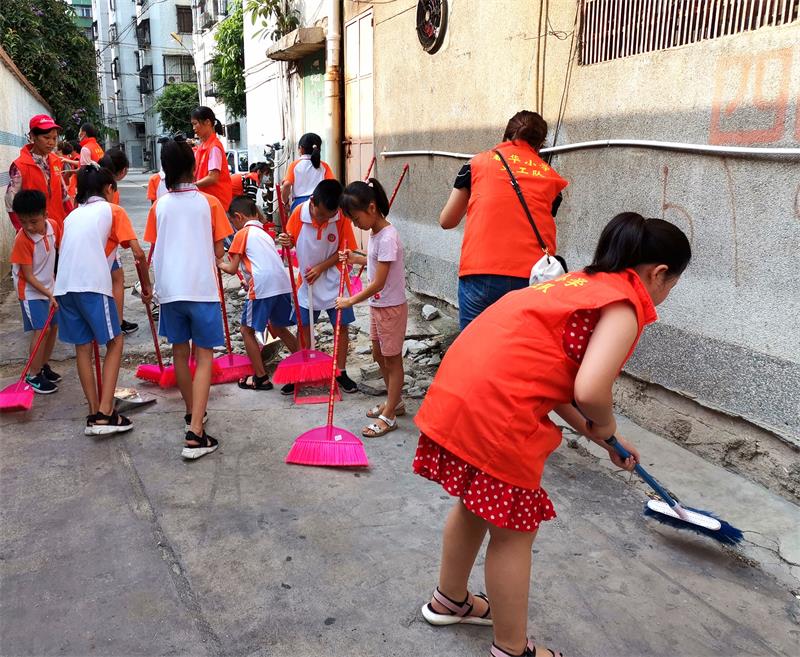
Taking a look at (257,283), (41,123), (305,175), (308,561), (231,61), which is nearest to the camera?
(308,561)

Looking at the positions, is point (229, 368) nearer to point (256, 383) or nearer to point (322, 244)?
point (256, 383)

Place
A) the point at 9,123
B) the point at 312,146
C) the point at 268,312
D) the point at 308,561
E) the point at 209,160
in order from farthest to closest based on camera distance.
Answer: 1. the point at 9,123
2. the point at 312,146
3. the point at 209,160
4. the point at 268,312
5. the point at 308,561

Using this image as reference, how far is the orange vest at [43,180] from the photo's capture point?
5156 mm

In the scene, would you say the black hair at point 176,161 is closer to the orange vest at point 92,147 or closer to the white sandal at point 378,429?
the white sandal at point 378,429

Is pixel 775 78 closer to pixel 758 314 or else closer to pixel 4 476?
pixel 758 314

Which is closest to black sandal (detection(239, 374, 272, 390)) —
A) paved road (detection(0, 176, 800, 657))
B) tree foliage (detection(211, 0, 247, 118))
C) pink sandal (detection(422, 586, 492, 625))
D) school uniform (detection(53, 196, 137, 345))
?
paved road (detection(0, 176, 800, 657))

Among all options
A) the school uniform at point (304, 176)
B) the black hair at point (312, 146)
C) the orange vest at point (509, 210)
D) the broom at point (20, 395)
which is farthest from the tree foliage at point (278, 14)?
the orange vest at point (509, 210)

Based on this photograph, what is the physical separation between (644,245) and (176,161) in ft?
8.81

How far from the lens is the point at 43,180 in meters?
5.29

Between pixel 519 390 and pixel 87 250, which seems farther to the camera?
pixel 87 250

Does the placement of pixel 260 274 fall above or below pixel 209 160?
below

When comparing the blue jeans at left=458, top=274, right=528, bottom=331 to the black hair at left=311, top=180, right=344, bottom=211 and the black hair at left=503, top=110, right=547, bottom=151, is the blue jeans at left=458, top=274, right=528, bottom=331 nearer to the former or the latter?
the black hair at left=503, top=110, right=547, bottom=151

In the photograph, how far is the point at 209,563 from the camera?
8.52 ft

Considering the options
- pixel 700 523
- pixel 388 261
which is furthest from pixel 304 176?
pixel 700 523
